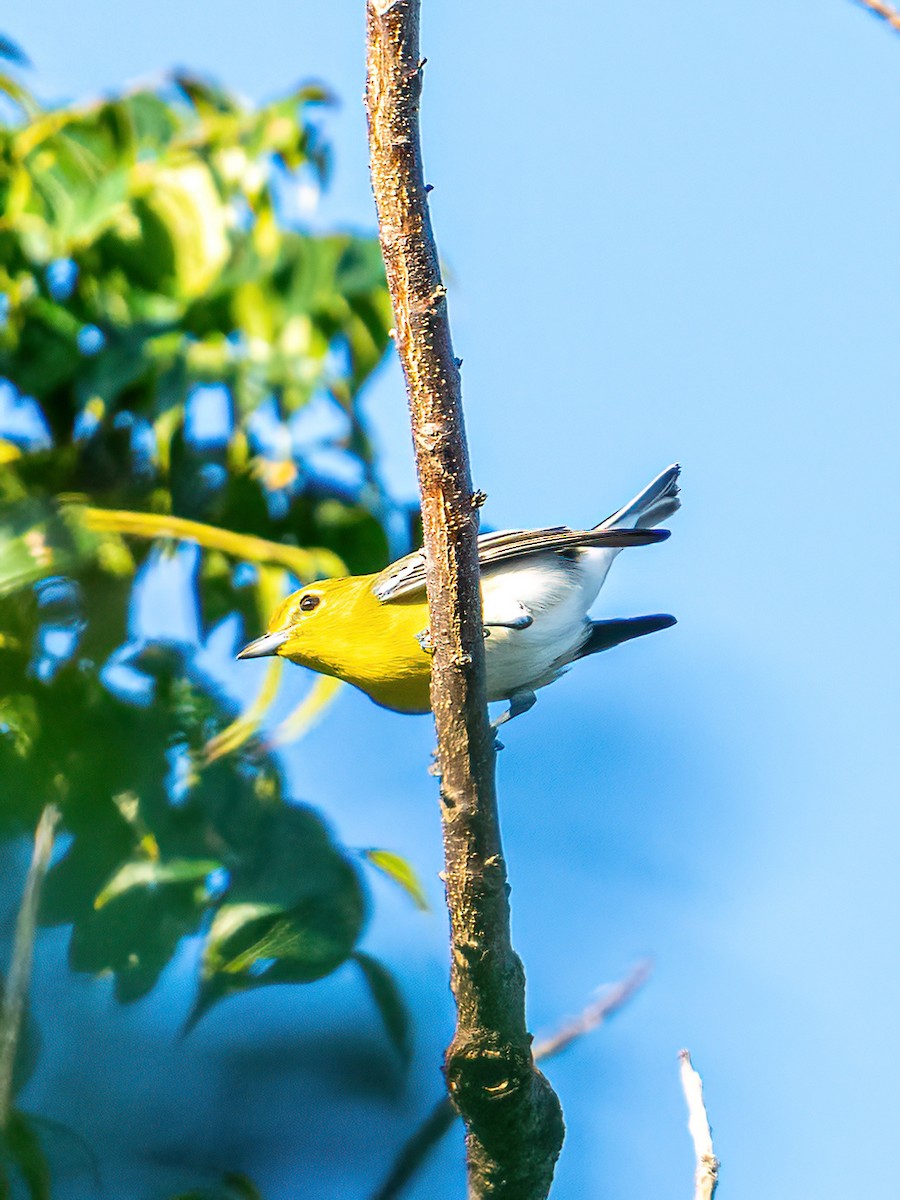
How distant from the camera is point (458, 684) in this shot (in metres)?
1.30

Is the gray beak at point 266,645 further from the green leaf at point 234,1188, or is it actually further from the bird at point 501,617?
the green leaf at point 234,1188

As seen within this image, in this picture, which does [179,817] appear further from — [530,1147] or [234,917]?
[530,1147]

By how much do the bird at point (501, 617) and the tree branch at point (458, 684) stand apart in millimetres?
478

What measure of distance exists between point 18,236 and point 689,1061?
1677 millimetres

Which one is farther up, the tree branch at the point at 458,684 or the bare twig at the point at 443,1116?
the tree branch at the point at 458,684

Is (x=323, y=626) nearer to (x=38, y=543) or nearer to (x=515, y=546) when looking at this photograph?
(x=515, y=546)

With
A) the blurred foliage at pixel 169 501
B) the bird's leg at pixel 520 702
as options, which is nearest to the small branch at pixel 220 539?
the blurred foliage at pixel 169 501

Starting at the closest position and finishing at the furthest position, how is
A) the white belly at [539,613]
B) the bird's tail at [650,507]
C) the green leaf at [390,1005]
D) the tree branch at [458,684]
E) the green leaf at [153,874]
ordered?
the tree branch at [458,684], the green leaf at [153,874], the green leaf at [390,1005], the white belly at [539,613], the bird's tail at [650,507]

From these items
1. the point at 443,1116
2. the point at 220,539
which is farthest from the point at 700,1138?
the point at 220,539

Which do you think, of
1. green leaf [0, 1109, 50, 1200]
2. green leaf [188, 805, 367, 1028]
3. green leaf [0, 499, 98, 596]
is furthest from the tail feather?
green leaf [0, 1109, 50, 1200]

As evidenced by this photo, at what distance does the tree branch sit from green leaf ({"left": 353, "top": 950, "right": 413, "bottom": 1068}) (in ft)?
0.93

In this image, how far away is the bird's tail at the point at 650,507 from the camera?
200 centimetres

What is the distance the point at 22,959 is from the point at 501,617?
84 centimetres

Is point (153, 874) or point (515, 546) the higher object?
point (515, 546)
